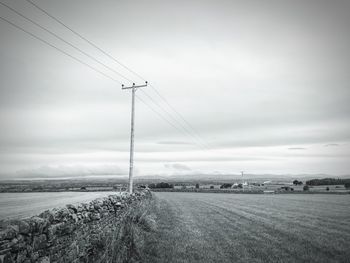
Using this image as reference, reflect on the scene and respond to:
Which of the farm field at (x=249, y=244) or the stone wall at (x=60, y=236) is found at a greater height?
the stone wall at (x=60, y=236)

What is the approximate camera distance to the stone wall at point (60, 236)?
5.85 metres

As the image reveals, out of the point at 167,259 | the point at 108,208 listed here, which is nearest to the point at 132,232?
the point at 108,208

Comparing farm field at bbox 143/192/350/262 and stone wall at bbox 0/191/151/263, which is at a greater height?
stone wall at bbox 0/191/151/263

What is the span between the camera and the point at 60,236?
7727 mm

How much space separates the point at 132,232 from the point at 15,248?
24.8ft

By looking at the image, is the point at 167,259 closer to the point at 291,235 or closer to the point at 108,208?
the point at 108,208

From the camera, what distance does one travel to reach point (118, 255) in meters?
9.18

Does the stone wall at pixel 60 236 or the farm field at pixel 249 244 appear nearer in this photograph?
the stone wall at pixel 60 236

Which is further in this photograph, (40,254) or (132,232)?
(132,232)

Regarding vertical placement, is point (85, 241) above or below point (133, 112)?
below

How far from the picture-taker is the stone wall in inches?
230

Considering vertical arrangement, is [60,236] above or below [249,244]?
above

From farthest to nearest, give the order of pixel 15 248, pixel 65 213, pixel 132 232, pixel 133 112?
pixel 133 112 < pixel 132 232 < pixel 65 213 < pixel 15 248

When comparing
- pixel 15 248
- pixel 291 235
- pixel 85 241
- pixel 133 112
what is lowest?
pixel 291 235
